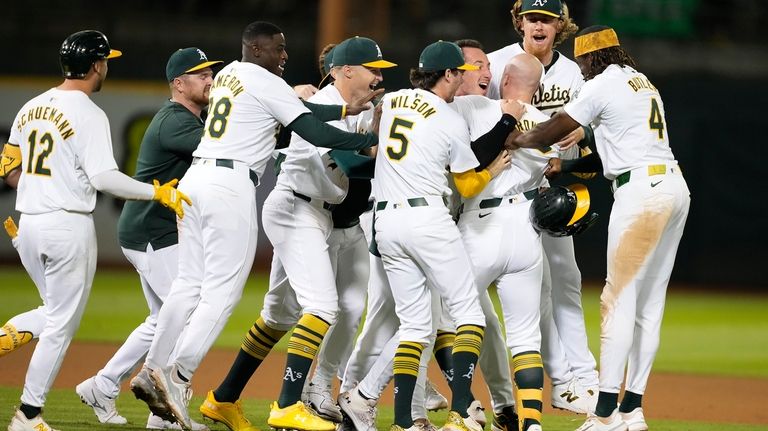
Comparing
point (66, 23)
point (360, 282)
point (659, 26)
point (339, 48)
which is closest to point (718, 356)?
point (360, 282)

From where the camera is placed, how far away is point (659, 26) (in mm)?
16938

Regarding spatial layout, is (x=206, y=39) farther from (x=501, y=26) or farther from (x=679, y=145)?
(x=679, y=145)

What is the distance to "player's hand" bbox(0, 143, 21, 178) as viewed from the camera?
6016 mm

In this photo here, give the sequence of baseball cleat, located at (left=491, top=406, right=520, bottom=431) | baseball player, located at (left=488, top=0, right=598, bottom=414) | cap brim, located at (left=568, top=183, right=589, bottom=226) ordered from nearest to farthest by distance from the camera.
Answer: cap brim, located at (left=568, top=183, right=589, bottom=226), baseball cleat, located at (left=491, top=406, right=520, bottom=431), baseball player, located at (left=488, top=0, right=598, bottom=414)

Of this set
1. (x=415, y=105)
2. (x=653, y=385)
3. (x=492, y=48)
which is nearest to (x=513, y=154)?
(x=415, y=105)

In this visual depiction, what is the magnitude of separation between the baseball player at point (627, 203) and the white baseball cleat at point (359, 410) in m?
1.14

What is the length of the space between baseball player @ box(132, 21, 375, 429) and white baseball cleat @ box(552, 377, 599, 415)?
1674 millimetres

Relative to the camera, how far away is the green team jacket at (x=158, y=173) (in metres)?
6.33

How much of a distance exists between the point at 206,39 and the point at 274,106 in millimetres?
13155

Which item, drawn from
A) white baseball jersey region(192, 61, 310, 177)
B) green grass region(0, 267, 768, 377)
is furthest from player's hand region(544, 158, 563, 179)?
green grass region(0, 267, 768, 377)

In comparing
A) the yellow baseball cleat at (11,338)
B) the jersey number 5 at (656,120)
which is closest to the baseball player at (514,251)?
the jersey number 5 at (656,120)

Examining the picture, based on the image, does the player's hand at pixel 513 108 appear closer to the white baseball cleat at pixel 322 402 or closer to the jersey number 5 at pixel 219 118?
the jersey number 5 at pixel 219 118

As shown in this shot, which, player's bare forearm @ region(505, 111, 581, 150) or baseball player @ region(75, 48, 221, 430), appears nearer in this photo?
player's bare forearm @ region(505, 111, 581, 150)

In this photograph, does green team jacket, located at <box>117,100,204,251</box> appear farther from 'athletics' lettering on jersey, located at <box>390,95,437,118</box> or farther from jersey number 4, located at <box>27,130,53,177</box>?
'athletics' lettering on jersey, located at <box>390,95,437,118</box>
